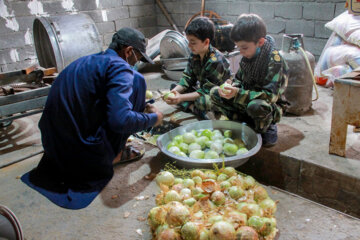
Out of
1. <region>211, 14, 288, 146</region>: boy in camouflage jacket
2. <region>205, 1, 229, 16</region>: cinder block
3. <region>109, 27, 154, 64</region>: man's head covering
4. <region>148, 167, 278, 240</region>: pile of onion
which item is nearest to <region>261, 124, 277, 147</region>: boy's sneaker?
<region>211, 14, 288, 146</region>: boy in camouflage jacket

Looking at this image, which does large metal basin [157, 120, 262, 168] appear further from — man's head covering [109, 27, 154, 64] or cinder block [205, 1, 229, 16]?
cinder block [205, 1, 229, 16]

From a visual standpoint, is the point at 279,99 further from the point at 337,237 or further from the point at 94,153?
the point at 94,153

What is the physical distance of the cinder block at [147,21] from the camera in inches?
328

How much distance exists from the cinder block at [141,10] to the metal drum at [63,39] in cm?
328

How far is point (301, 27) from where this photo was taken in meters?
5.64

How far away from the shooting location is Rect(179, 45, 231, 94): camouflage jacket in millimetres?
3496

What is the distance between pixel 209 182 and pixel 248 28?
4.60 ft

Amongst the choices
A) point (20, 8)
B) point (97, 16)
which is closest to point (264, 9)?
point (97, 16)

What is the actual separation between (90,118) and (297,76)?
99.6 inches

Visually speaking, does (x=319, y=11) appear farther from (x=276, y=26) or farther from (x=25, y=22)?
(x=25, y=22)

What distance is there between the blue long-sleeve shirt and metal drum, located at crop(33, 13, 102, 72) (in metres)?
2.20

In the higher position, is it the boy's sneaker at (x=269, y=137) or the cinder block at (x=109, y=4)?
the cinder block at (x=109, y=4)

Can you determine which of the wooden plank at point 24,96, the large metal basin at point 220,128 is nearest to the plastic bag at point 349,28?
the large metal basin at point 220,128

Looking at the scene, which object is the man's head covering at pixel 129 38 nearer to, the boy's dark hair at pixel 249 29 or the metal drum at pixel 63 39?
the boy's dark hair at pixel 249 29
